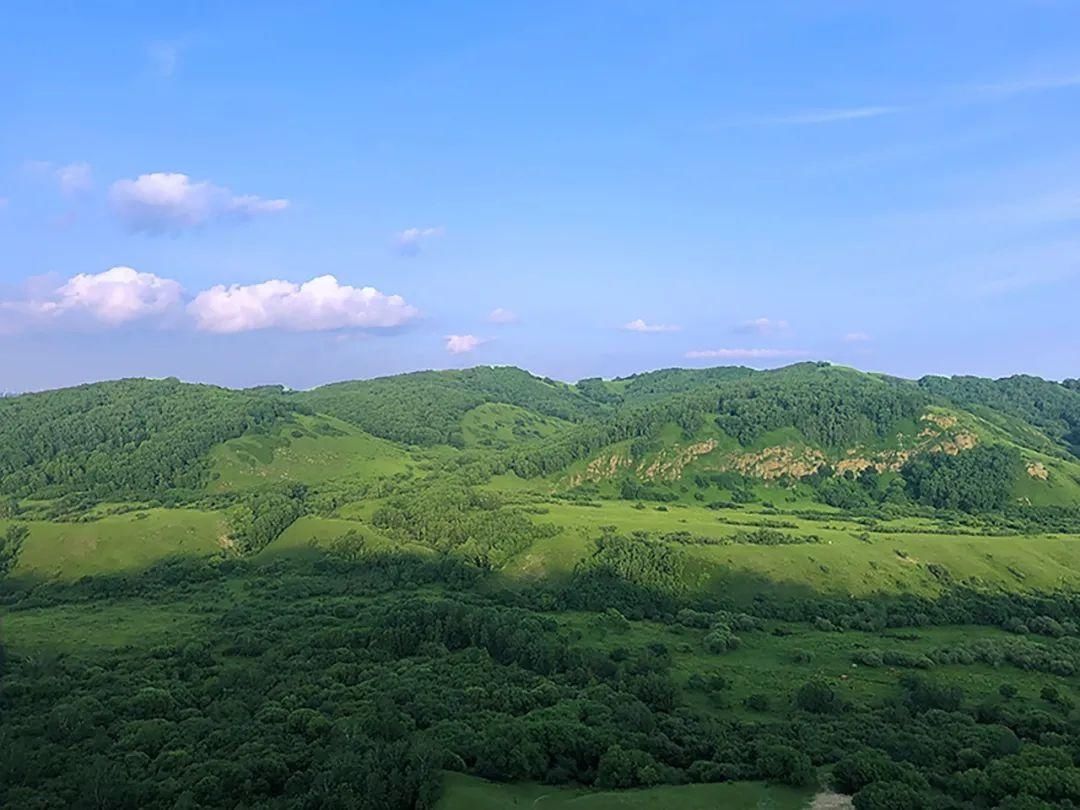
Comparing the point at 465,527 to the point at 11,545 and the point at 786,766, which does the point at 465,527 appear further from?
the point at 786,766

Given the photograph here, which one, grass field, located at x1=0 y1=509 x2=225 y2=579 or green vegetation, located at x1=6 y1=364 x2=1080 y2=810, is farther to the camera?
grass field, located at x1=0 y1=509 x2=225 y2=579

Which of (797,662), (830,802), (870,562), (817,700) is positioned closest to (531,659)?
(817,700)

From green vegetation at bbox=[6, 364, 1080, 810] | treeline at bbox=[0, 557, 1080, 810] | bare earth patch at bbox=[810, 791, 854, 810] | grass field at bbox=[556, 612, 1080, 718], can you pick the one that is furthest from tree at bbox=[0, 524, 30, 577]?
bare earth patch at bbox=[810, 791, 854, 810]

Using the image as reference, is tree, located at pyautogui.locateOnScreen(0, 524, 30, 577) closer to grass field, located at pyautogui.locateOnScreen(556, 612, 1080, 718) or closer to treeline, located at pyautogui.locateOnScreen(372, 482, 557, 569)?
treeline, located at pyautogui.locateOnScreen(372, 482, 557, 569)

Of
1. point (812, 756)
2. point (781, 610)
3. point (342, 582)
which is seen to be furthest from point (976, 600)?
point (342, 582)

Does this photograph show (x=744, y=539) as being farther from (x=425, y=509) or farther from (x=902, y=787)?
(x=902, y=787)

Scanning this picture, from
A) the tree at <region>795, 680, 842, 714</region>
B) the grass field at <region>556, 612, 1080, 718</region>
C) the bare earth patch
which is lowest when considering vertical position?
the grass field at <region>556, 612, 1080, 718</region>
